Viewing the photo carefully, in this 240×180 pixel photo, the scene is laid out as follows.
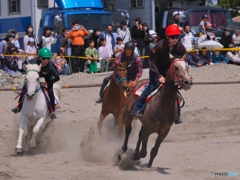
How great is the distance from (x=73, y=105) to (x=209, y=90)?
5.22 meters

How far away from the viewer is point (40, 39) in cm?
1628

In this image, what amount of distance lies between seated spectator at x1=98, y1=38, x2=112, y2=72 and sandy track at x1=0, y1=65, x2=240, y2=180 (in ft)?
2.22

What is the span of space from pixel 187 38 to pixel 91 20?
4251mm

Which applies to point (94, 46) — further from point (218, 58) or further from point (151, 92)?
point (151, 92)

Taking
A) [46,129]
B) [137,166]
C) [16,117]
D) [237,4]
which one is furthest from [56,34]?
[237,4]

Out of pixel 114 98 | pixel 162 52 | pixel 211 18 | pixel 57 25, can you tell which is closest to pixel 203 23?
pixel 211 18

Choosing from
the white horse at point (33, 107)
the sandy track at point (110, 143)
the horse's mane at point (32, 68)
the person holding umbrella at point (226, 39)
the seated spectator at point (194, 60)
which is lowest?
the sandy track at point (110, 143)

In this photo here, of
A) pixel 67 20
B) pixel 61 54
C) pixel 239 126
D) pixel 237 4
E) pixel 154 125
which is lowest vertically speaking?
pixel 239 126

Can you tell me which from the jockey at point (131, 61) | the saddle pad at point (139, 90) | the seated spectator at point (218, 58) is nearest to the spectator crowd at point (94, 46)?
the seated spectator at point (218, 58)

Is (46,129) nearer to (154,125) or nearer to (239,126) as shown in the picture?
(154,125)

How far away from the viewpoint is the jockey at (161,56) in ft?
21.2

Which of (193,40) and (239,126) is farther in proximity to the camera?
(193,40)

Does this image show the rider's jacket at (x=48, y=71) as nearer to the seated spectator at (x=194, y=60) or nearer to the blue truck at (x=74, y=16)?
the blue truck at (x=74, y=16)

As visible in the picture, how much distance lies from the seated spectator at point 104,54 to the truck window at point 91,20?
1.72m
